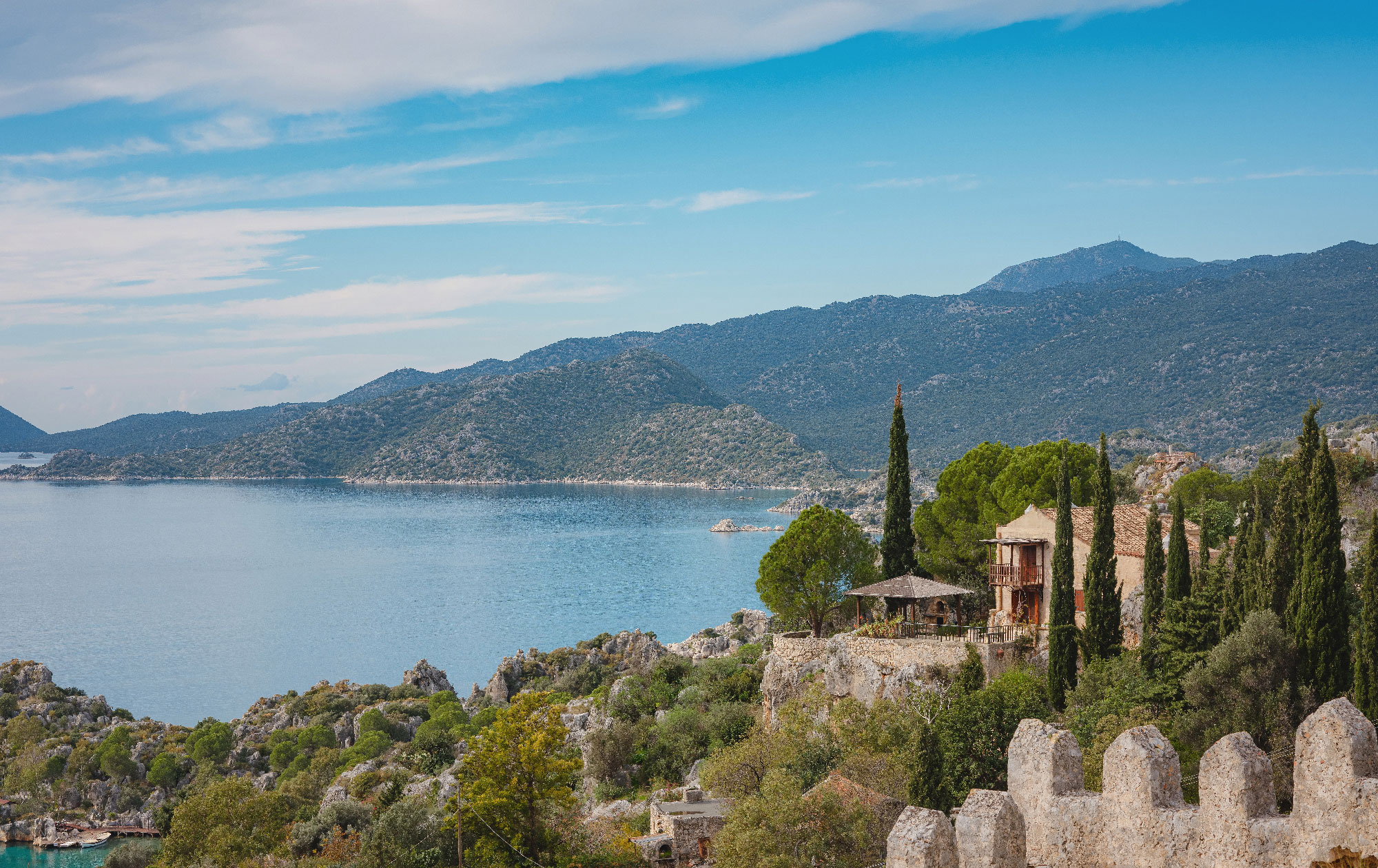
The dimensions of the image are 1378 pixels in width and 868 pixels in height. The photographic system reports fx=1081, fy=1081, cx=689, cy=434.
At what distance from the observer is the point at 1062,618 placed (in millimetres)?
27312

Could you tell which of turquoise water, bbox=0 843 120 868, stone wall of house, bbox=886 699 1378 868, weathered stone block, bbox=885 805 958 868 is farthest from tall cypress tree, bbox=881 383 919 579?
turquoise water, bbox=0 843 120 868

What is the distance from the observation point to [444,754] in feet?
177

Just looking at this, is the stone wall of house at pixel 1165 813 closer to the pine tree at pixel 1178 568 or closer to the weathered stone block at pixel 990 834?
the weathered stone block at pixel 990 834

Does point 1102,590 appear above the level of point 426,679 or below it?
above

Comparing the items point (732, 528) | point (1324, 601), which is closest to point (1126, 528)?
point (1324, 601)

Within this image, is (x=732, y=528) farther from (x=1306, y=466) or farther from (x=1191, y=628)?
(x=1306, y=466)

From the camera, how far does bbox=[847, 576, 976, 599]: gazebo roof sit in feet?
107

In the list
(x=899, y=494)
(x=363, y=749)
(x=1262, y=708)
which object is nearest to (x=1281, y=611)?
(x=1262, y=708)

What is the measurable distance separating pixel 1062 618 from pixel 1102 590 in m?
1.27

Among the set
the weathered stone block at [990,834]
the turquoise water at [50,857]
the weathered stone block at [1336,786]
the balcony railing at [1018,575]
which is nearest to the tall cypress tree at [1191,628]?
the balcony railing at [1018,575]

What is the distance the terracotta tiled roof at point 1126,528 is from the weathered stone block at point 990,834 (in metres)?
20.2

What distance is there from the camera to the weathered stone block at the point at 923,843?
35.8ft

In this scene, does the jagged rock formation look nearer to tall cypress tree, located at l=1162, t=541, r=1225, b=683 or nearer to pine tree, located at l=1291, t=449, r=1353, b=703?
tall cypress tree, located at l=1162, t=541, r=1225, b=683

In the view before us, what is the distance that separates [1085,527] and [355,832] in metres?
24.3
